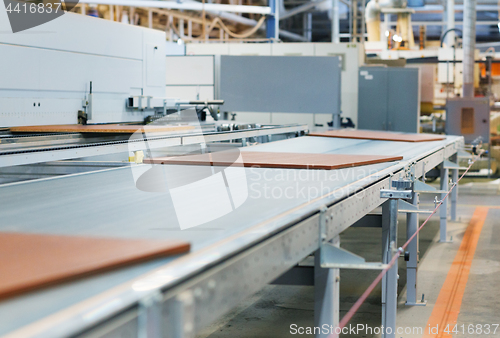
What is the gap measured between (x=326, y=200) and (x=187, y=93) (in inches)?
302

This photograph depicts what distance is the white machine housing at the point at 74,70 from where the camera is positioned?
192 inches

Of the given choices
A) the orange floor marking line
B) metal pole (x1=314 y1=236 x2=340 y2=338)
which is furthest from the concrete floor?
metal pole (x1=314 y1=236 x2=340 y2=338)

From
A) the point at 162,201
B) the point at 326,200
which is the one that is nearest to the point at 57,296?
the point at 162,201

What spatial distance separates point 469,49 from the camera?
11.3 meters

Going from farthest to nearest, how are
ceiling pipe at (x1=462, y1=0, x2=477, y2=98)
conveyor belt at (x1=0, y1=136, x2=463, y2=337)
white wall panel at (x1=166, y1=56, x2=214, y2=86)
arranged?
ceiling pipe at (x1=462, y1=0, x2=477, y2=98)
white wall panel at (x1=166, y1=56, x2=214, y2=86)
conveyor belt at (x1=0, y1=136, x2=463, y2=337)

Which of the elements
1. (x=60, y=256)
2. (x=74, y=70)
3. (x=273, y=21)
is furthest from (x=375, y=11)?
(x=60, y=256)

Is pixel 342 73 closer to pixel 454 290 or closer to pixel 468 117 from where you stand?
pixel 468 117

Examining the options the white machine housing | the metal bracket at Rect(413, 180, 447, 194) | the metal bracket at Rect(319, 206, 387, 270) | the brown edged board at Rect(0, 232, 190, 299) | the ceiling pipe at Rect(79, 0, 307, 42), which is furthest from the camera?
the ceiling pipe at Rect(79, 0, 307, 42)

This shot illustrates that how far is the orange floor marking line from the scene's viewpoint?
359cm

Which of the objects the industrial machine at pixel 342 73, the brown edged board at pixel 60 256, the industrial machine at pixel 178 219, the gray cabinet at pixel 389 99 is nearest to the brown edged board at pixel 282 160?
the industrial machine at pixel 178 219

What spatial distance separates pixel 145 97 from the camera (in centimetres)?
649

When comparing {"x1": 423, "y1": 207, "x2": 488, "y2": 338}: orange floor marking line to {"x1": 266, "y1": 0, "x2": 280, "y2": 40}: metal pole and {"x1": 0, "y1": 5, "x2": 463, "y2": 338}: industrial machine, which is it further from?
{"x1": 266, "y1": 0, "x2": 280, "y2": 40}: metal pole

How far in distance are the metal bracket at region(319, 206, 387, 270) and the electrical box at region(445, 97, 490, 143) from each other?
8394 mm

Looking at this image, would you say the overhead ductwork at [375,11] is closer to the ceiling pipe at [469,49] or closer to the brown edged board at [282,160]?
the ceiling pipe at [469,49]
